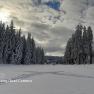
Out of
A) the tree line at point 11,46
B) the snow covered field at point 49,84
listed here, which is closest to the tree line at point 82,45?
the tree line at point 11,46

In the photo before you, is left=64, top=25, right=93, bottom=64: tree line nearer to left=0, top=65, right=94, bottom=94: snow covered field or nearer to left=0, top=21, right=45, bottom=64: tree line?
left=0, top=21, right=45, bottom=64: tree line

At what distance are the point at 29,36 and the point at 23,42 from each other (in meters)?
9.49

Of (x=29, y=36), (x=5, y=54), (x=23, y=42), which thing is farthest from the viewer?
(x=29, y=36)

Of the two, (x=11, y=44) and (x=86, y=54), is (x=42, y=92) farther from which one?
(x=86, y=54)

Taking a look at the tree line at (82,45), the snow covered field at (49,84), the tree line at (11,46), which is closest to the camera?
the snow covered field at (49,84)

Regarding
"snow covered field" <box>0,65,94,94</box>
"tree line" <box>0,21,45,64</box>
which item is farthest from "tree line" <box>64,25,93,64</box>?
"snow covered field" <box>0,65,94,94</box>

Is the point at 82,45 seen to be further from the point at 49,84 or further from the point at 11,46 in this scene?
the point at 49,84

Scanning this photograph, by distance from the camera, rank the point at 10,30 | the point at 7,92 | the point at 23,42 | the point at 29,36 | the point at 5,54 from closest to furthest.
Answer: the point at 7,92, the point at 5,54, the point at 10,30, the point at 23,42, the point at 29,36

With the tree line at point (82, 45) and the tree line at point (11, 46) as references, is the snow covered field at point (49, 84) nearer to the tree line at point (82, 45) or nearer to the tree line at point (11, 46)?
the tree line at point (11, 46)

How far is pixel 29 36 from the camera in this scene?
77938mm

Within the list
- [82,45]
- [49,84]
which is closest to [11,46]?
[82,45]

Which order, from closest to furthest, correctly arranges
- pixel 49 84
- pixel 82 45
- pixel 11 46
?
pixel 49 84
pixel 11 46
pixel 82 45

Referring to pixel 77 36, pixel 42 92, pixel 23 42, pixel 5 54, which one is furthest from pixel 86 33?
pixel 42 92

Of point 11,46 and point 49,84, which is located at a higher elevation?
point 11,46
